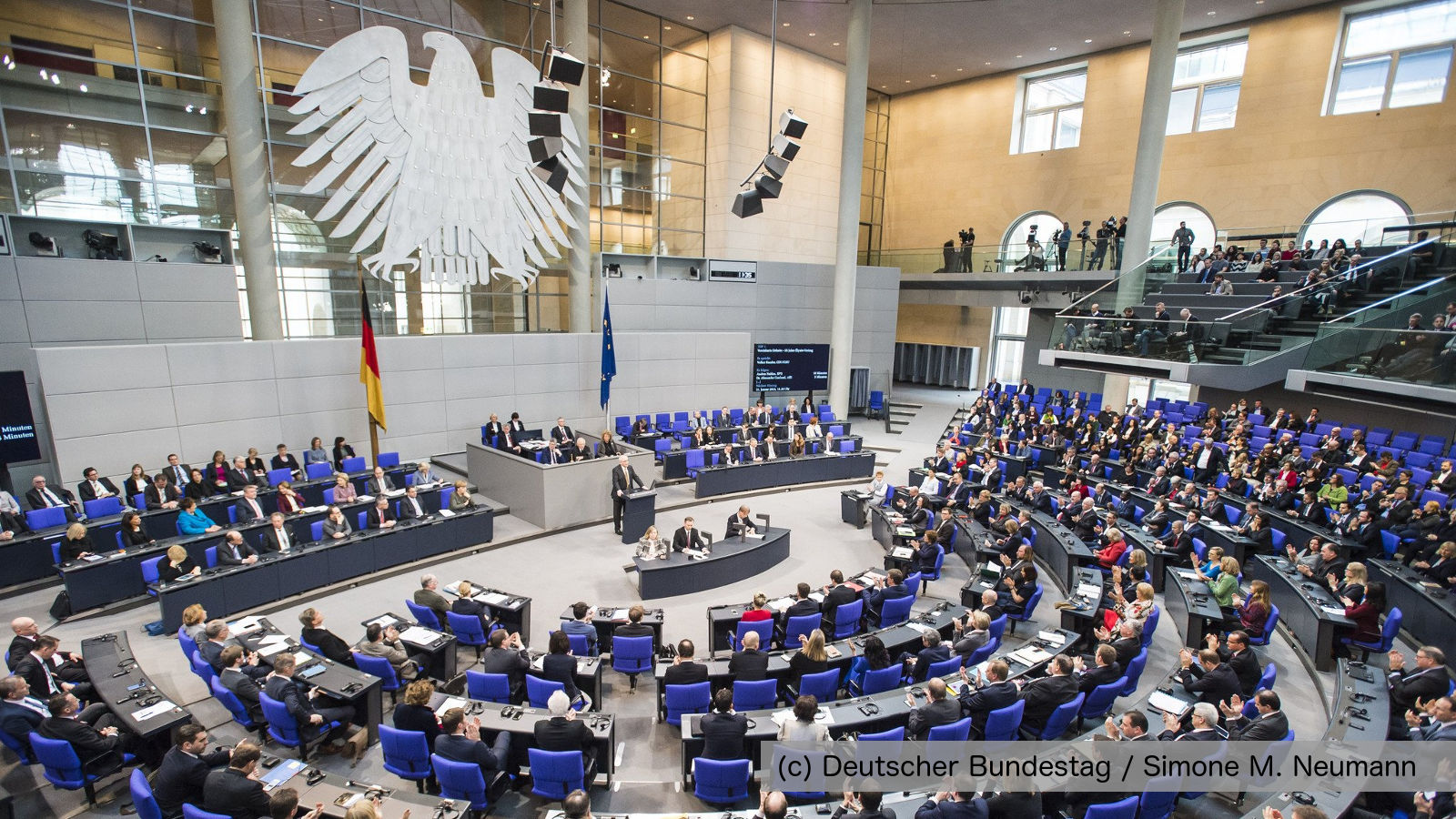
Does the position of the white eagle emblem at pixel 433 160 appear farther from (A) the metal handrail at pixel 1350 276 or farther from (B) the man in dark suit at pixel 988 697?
(A) the metal handrail at pixel 1350 276

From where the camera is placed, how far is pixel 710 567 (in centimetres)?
1006

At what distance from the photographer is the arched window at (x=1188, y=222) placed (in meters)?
21.2

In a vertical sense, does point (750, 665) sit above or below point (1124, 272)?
below

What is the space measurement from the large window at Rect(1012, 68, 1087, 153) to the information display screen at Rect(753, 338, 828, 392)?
1193 centimetres

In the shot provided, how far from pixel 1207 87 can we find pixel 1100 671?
22349mm

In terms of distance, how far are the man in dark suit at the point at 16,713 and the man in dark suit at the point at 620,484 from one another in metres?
7.72

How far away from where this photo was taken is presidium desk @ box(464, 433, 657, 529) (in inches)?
485

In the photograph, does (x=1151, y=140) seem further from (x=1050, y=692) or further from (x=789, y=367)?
(x=1050, y=692)

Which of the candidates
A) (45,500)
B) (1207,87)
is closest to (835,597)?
(45,500)

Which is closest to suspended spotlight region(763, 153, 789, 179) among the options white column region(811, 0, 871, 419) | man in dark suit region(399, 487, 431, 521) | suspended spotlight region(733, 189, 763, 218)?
suspended spotlight region(733, 189, 763, 218)

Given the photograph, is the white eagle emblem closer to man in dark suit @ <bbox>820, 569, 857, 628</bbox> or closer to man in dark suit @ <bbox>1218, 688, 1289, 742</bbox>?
man in dark suit @ <bbox>820, 569, 857, 628</bbox>

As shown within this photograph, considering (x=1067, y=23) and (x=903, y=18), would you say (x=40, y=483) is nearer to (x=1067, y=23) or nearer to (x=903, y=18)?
(x=903, y=18)

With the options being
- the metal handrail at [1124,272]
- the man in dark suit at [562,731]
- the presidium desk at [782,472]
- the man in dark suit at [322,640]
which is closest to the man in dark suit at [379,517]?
the man in dark suit at [322,640]

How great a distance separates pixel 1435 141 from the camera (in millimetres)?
17094
